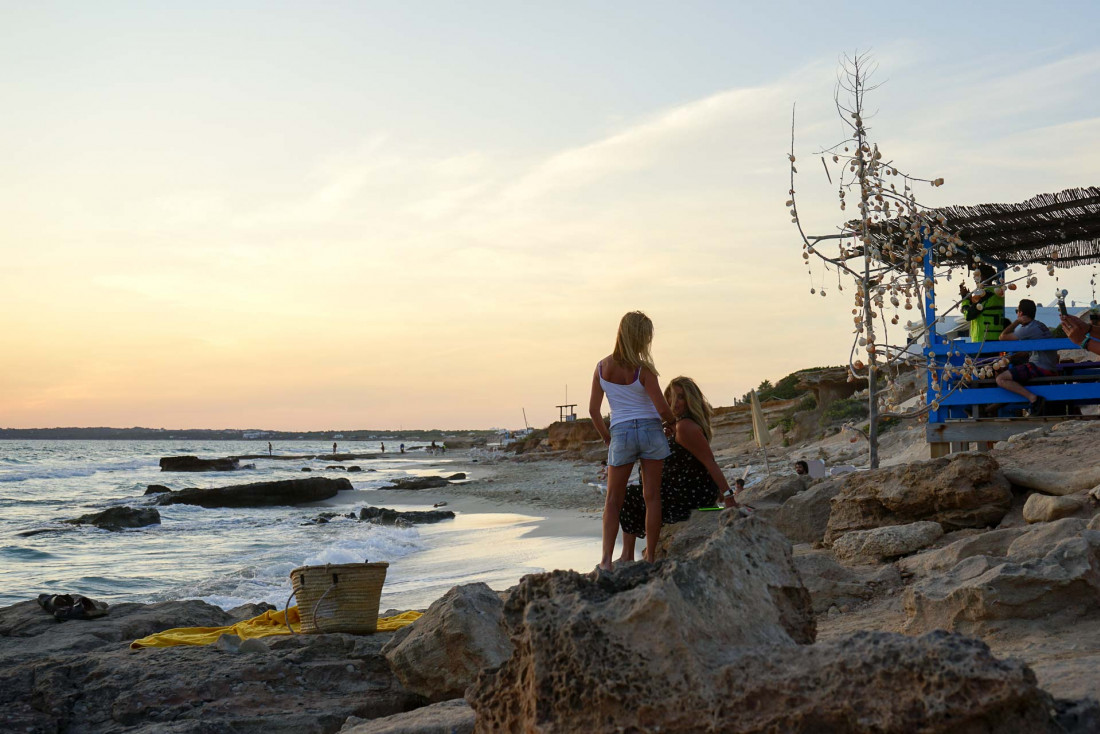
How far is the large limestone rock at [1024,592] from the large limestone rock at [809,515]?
337 centimetres

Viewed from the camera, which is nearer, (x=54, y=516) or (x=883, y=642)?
(x=883, y=642)

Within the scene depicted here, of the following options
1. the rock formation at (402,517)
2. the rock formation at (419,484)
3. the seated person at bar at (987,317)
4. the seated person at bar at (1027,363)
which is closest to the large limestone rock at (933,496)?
the seated person at bar at (1027,363)

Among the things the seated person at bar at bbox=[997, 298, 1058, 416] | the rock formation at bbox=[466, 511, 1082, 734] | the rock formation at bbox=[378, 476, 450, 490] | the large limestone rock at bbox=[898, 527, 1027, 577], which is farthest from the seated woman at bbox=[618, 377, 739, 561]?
the rock formation at bbox=[378, 476, 450, 490]

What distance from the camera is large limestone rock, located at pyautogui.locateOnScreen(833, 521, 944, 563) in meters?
6.19

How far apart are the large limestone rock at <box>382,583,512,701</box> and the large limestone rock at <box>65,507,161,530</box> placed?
59.2ft

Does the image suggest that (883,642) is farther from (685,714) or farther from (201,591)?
(201,591)

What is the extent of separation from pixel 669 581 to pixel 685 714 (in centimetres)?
37

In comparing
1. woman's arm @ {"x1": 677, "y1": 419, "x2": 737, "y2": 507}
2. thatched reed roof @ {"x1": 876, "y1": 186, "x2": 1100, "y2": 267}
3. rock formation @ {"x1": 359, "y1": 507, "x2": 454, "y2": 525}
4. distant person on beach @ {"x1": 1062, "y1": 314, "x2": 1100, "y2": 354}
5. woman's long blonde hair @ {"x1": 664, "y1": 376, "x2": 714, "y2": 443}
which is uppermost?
thatched reed roof @ {"x1": 876, "y1": 186, "x2": 1100, "y2": 267}

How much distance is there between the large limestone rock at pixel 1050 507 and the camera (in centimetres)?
567

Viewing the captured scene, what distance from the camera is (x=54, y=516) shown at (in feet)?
79.4

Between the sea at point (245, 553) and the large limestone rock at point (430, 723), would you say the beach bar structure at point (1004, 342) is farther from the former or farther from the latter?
the large limestone rock at point (430, 723)

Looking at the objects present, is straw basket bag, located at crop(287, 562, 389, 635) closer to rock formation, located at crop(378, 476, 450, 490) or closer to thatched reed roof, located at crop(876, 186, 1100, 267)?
thatched reed roof, located at crop(876, 186, 1100, 267)

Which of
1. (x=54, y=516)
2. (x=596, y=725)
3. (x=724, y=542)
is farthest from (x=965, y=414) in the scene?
(x=54, y=516)

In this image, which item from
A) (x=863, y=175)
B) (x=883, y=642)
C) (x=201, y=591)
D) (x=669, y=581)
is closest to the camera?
(x=883, y=642)
